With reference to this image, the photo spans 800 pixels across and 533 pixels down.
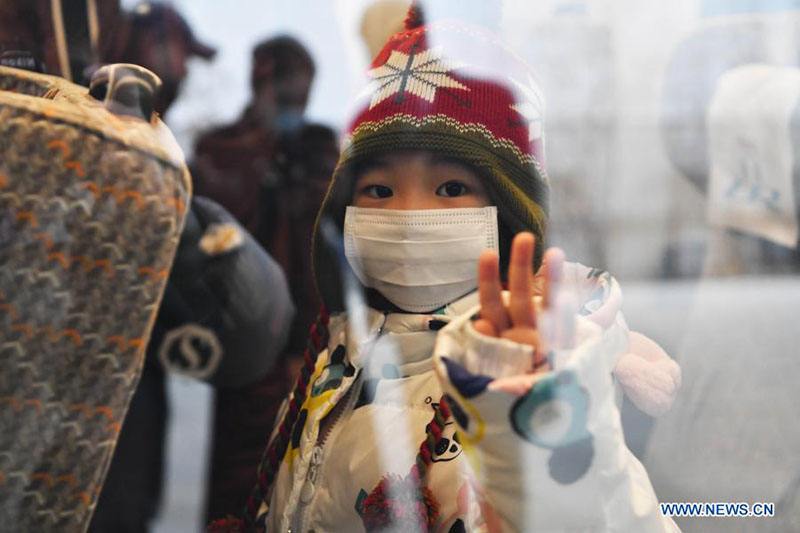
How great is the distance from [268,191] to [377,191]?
1.00 feet

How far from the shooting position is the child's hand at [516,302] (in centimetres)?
81

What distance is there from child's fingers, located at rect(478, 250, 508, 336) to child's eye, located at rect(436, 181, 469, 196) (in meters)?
0.20

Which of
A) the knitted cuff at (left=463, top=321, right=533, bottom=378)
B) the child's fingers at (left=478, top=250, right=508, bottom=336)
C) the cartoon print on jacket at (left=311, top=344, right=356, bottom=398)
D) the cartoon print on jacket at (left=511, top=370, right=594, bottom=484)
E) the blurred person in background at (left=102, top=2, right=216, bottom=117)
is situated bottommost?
the cartoon print on jacket at (left=311, top=344, right=356, bottom=398)

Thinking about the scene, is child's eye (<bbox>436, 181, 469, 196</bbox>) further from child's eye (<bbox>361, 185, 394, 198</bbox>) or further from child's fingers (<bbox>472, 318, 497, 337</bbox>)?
child's fingers (<bbox>472, 318, 497, 337</bbox>)

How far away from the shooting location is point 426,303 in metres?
1.06

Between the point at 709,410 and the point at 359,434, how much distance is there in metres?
0.56

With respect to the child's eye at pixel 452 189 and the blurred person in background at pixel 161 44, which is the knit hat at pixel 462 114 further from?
the blurred person in background at pixel 161 44

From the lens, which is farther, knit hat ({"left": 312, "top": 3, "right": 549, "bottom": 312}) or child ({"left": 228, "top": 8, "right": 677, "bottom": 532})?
knit hat ({"left": 312, "top": 3, "right": 549, "bottom": 312})

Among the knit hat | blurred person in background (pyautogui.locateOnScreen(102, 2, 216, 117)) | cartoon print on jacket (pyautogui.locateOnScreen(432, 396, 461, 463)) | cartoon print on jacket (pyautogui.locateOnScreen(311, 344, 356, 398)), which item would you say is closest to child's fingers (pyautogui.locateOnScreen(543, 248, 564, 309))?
the knit hat

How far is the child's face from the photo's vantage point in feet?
3.37

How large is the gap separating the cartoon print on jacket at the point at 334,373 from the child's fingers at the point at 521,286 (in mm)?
339

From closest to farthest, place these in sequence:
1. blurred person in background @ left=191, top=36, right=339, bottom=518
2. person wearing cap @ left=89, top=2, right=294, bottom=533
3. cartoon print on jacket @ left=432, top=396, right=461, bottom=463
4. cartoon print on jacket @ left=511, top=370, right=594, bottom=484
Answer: cartoon print on jacket @ left=511, top=370, right=594, bottom=484 → cartoon print on jacket @ left=432, top=396, right=461, bottom=463 → person wearing cap @ left=89, top=2, right=294, bottom=533 → blurred person in background @ left=191, top=36, right=339, bottom=518

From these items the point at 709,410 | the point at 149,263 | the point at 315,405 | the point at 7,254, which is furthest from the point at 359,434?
the point at 709,410

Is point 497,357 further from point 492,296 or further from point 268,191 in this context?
point 268,191
